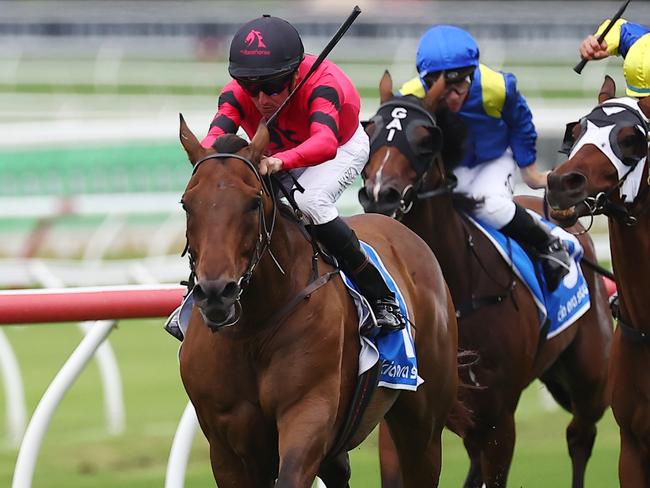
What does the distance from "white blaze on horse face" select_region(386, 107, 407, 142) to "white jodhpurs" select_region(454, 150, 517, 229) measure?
61 cm

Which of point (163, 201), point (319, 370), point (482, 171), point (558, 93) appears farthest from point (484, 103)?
point (558, 93)

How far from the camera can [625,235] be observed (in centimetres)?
448

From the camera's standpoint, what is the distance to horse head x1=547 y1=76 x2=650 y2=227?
4305mm

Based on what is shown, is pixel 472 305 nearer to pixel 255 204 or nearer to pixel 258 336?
pixel 258 336

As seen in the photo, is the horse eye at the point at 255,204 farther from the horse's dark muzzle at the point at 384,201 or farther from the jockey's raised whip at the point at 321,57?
the horse's dark muzzle at the point at 384,201

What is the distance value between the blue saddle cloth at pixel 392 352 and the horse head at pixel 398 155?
30.4 inches

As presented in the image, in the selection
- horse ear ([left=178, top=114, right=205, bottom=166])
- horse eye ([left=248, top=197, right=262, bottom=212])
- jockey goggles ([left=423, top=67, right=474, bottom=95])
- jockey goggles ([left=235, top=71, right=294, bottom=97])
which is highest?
jockey goggles ([left=235, top=71, right=294, bottom=97])

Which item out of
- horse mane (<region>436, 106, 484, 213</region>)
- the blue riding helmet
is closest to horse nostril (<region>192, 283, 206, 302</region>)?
horse mane (<region>436, 106, 484, 213</region>)

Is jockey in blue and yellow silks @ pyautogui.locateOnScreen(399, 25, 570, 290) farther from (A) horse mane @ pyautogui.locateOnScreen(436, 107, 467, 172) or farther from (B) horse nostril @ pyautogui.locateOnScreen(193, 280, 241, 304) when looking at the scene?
(B) horse nostril @ pyautogui.locateOnScreen(193, 280, 241, 304)

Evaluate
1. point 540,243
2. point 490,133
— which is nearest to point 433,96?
point 490,133

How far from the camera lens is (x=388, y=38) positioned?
84.0 ft

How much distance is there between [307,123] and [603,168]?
92cm

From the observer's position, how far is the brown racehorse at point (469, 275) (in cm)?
546

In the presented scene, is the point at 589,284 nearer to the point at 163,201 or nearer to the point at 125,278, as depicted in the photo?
the point at 125,278
